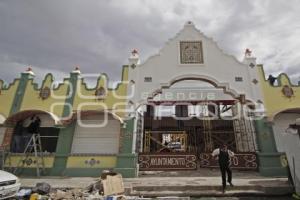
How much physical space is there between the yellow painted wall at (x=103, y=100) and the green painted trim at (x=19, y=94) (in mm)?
3173

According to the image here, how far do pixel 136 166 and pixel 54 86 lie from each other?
21.2ft

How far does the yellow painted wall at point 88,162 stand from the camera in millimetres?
10176

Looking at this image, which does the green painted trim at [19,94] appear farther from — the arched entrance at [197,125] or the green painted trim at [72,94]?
the arched entrance at [197,125]

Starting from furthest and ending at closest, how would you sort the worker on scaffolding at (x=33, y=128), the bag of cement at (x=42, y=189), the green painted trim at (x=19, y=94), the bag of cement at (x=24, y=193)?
1. the green painted trim at (x=19, y=94)
2. the worker on scaffolding at (x=33, y=128)
3. the bag of cement at (x=42, y=189)
4. the bag of cement at (x=24, y=193)

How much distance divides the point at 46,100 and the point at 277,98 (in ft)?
40.8

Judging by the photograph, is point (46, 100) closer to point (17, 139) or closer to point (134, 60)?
point (17, 139)

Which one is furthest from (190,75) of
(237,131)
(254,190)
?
(254,190)

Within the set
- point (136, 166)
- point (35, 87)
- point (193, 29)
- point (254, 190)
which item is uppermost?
point (193, 29)

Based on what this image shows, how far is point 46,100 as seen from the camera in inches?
444

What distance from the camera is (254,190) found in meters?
7.05

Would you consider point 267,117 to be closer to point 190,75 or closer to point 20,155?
point 190,75

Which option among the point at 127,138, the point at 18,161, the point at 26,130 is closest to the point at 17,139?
the point at 26,130

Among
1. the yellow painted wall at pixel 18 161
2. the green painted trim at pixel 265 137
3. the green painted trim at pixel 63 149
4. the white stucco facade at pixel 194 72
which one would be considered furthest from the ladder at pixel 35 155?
the green painted trim at pixel 265 137

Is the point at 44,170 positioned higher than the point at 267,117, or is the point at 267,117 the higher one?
the point at 267,117
